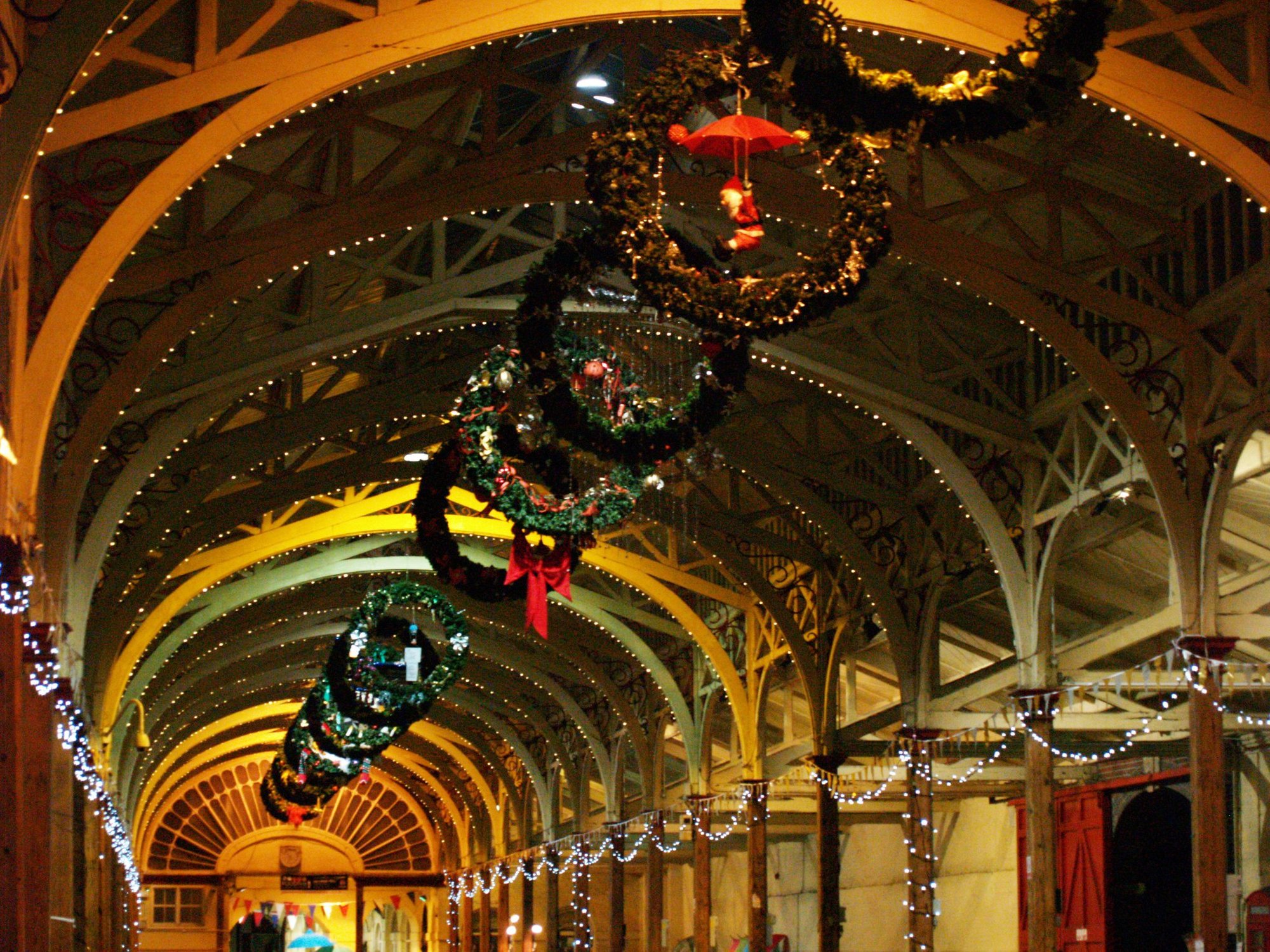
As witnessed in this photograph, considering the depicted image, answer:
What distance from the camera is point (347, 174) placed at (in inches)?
509

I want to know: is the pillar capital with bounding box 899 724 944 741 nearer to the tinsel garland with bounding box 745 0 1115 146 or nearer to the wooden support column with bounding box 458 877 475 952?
the tinsel garland with bounding box 745 0 1115 146

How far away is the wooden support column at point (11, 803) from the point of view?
342 inches

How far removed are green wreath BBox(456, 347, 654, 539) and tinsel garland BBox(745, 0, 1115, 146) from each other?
5641mm

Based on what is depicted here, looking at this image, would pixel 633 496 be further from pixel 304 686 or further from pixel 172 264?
pixel 304 686

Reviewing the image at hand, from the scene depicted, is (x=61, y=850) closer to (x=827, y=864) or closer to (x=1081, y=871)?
(x=827, y=864)

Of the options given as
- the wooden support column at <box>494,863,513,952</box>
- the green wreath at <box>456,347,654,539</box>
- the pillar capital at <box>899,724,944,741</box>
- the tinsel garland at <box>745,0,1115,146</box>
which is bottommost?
the wooden support column at <box>494,863,513,952</box>

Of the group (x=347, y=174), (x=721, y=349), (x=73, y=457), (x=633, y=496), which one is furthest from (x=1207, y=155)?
(x=73, y=457)

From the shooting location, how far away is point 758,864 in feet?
76.3

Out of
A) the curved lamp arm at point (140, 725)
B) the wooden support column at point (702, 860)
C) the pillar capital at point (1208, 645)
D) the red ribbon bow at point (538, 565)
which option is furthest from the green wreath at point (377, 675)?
the wooden support column at point (702, 860)

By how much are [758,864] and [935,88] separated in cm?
1680

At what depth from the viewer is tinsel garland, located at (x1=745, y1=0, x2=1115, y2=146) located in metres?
7.52

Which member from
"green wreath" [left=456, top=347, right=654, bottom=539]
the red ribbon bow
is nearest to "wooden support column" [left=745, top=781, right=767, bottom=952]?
the red ribbon bow

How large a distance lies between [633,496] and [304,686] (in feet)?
86.4

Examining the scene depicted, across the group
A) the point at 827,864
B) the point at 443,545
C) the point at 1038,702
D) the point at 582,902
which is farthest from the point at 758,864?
the point at 582,902
